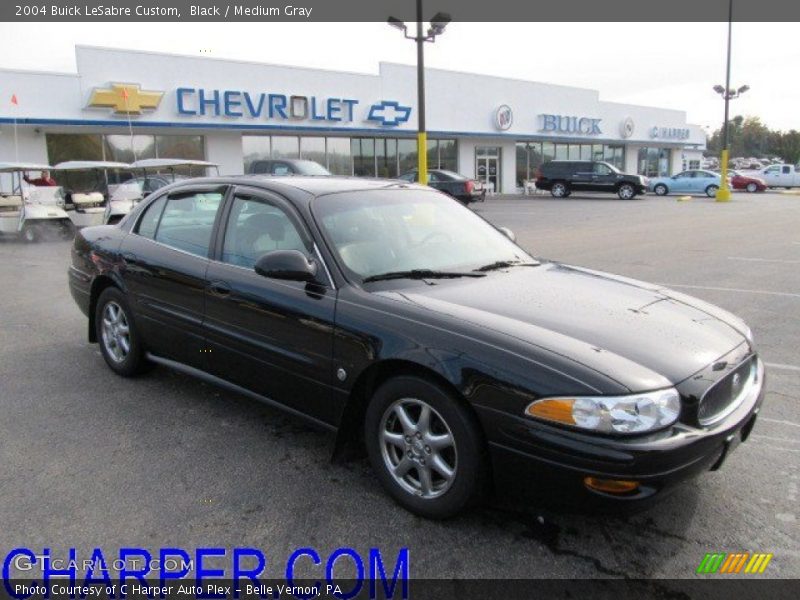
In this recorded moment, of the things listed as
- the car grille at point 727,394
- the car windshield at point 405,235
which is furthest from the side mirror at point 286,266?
the car grille at point 727,394

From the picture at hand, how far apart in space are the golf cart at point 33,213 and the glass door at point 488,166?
74.6ft

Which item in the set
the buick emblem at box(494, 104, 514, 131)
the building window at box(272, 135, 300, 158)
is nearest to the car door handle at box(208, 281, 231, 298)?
the building window at box(272, 135, 300, 158)

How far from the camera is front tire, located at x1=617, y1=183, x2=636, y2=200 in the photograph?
101 feet

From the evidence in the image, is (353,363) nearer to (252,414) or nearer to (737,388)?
(252,414)

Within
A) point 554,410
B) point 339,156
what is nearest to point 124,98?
point 339,156

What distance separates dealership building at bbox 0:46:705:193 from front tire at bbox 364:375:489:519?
63.1 ft

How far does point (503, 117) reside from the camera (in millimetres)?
32969

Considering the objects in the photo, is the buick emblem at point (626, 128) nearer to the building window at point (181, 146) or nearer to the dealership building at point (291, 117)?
the dealership building at point (291, 117)

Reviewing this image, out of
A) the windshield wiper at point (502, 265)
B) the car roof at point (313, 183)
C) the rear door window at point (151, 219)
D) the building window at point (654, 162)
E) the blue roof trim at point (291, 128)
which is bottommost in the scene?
the windshield wiper at point (502, 265)

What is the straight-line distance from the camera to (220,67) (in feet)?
76.4

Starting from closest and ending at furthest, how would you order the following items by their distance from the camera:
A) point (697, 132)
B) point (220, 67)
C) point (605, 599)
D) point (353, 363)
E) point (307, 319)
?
point (605, 599) → point (353, 363) → point (307, 319) → point (220, 67) → point (697, 132)

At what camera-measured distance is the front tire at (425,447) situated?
9.21 feet

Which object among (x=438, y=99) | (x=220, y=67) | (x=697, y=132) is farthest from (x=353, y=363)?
(x=697, y=132)

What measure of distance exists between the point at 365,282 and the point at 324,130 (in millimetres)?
24097
